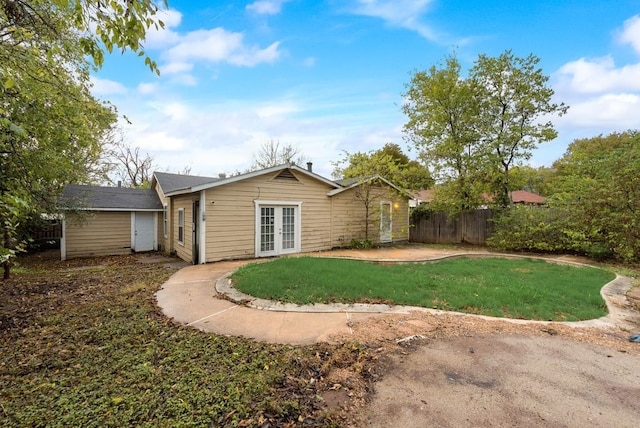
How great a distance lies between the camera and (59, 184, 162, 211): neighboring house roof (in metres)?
10.1

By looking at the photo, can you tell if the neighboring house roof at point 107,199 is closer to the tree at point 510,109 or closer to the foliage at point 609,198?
the tree at point 510,109

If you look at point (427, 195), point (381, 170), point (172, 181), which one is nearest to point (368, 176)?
point (381, 170)

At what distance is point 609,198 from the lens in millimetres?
8953

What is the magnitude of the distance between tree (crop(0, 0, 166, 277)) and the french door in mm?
5106

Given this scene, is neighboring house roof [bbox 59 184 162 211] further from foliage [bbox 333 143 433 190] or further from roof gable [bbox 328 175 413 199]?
foliage [bbox 333 143 433 190]

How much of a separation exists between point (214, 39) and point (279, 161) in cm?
2121

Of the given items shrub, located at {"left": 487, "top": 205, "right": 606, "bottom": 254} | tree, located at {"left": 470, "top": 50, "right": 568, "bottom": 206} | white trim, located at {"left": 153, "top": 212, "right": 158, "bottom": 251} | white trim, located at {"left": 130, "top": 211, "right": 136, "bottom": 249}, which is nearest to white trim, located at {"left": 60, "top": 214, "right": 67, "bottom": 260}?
white trim, located at {"left": 130, "top": 211, "right": 136, "bottom": 249}

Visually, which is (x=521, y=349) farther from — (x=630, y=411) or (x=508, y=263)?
(x=508, y=263)

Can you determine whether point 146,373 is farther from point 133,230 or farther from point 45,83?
point 133,230

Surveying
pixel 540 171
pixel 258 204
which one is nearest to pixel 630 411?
pixel 258 204

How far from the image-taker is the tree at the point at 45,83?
2.48m

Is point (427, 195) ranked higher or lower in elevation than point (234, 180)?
higher

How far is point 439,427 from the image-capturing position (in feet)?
6.89

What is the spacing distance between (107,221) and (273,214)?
23.4 feet
